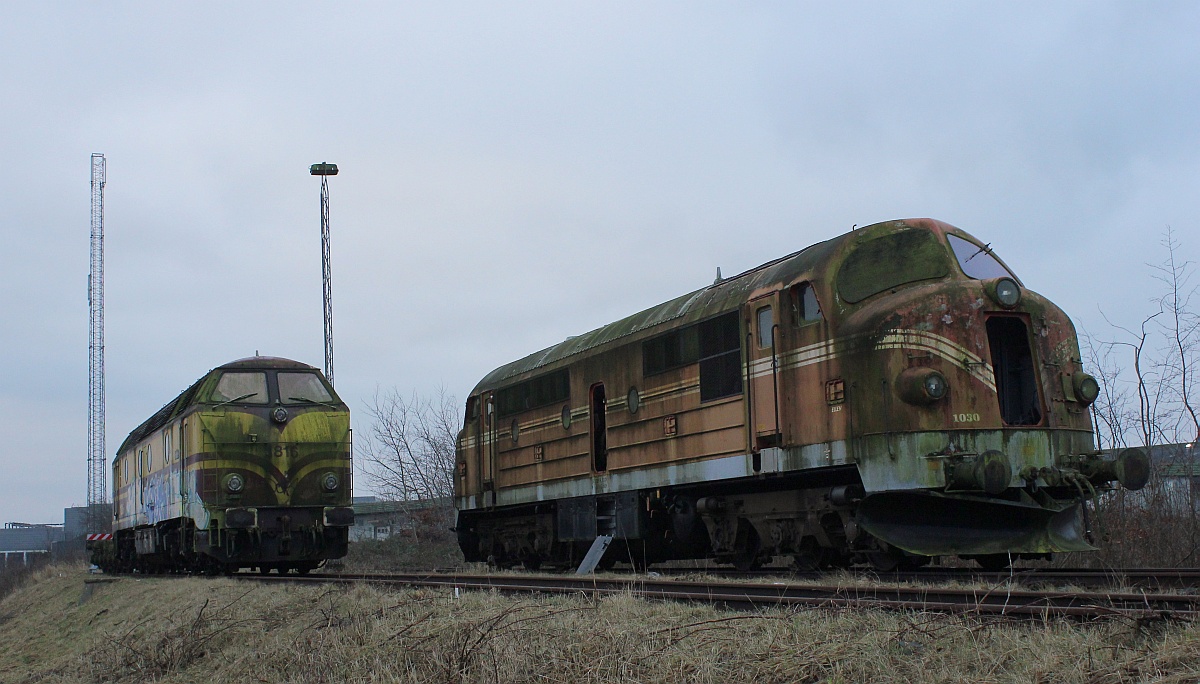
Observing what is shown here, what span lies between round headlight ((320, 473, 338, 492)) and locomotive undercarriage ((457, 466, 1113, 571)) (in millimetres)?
4974

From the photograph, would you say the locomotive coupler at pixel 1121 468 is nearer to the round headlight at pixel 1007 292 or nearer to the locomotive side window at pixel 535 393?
the round headlight at pixel 1007 292

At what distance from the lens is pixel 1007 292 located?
1128 cm

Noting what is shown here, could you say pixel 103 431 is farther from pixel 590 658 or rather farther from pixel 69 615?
pixel 590 658

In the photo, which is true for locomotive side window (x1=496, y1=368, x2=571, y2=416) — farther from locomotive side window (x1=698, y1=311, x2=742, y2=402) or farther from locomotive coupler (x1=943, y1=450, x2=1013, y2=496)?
locomotive coupler (x1=943, y1=450, x2=1013, y2=496)

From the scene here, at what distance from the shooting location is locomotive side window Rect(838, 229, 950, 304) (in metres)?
11.9

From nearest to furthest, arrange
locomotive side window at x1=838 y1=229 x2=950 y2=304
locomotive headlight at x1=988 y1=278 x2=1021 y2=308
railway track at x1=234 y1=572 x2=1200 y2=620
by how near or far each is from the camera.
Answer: railway track at x1=234 y1=572 x2=1200 y2=620 < locomotive headlight at x1=988 y1=278 x2=1021 y2=308 < locomotive side window at x1=838 y1=229 x2=950 y2=304

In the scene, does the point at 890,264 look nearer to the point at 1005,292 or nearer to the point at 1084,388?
the point at 1005,292

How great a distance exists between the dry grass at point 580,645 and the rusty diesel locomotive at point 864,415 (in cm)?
336

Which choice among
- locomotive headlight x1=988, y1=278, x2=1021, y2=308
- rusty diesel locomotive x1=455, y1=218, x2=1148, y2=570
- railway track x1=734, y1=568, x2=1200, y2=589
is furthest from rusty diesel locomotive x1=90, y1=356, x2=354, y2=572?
locomotive headlight x1=988, y1=278, x2=1021, y2=308

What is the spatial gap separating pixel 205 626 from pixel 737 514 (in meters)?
6.33

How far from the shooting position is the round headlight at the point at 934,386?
34.9 ft

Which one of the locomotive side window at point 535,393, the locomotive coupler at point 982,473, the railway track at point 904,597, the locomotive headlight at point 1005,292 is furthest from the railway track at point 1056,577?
the locomotive side window at point 535,393

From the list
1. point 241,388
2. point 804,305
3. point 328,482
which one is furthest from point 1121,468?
point 241,388

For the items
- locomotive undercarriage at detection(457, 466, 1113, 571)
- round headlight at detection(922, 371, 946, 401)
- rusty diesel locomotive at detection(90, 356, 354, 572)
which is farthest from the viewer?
rusty diesel locomotive at detection(90, 356, 354, 572)
